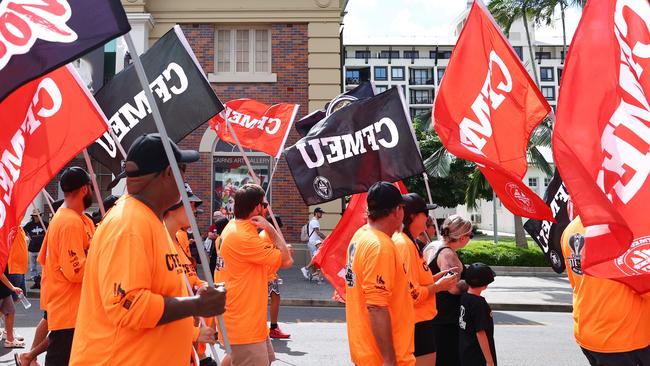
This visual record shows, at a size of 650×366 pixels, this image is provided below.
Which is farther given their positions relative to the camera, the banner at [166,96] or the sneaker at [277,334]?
the sneaker at [277,334]

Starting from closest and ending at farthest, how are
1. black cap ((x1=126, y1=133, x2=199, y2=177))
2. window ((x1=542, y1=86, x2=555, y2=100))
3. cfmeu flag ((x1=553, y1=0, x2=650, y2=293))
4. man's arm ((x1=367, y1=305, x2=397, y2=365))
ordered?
black cap ((x1=126, y1=133, x2=199, y2=177))
cfmeu flag ((x1=553, y1=0, x2=650, y2=293))
man's arm ((x1=367, y1=305, x2=397, y2=365))
window ((x1=542, y1=86, x2=555, y2=100))

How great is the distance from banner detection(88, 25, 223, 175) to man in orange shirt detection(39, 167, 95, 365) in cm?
90

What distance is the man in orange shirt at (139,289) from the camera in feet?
7.48

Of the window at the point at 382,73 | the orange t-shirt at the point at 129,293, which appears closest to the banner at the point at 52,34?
the orange t-shirt at the point at 129,293

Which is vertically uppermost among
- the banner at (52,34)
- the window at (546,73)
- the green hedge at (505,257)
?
the window at (546,73)

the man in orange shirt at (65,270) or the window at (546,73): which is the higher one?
the window at (546,73)

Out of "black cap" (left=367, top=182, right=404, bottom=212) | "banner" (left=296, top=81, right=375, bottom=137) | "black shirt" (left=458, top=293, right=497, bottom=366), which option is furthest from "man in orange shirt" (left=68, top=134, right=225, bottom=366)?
"banner" (left=296, top=81, right=375, bottom=137)

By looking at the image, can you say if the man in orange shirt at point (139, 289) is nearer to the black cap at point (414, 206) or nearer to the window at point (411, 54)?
the black cap at point (414, 206)

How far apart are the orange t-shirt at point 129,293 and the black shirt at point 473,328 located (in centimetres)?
257

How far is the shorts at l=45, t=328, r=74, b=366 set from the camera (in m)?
4.47

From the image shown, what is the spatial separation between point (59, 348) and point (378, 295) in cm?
265

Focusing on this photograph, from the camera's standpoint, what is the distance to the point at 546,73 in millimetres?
81688

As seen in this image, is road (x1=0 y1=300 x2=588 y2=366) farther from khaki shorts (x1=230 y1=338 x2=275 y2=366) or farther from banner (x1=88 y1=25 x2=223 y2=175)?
banner (x1=88 y1=25 x2=223 y2=175)

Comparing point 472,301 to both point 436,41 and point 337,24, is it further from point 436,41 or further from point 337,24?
point 436,41
